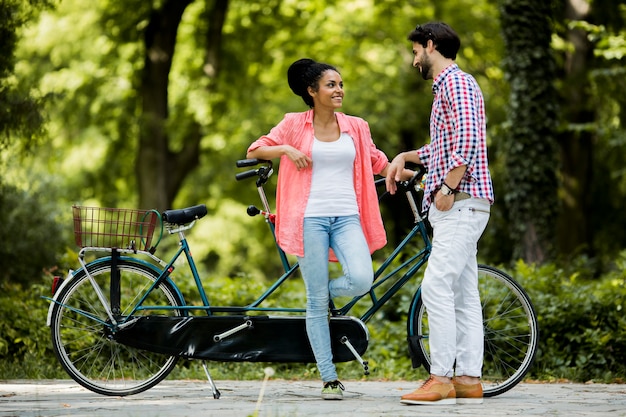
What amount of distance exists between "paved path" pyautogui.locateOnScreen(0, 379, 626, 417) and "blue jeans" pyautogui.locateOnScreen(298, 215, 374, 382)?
12.5 inches

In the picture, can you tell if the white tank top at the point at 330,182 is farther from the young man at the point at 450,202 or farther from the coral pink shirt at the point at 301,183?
the young man at the point at 450,202

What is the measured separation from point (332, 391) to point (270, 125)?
1612cm

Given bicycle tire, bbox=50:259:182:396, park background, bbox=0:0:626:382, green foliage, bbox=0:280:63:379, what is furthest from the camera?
park background, bbox=0:0:626:382

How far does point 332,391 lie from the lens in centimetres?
538

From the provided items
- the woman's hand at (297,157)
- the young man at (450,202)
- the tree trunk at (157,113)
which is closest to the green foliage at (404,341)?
the young man at (450,202)

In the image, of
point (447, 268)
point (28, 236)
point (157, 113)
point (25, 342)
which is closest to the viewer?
point (447, 268)

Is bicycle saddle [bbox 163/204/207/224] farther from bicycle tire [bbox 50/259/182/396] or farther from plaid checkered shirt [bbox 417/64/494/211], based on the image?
plaid checkered shirt [bbox 417/64/494/211]

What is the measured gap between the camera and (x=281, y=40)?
882 inches

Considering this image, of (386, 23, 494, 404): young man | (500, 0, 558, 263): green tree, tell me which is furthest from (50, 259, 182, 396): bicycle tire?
(500, 0, 558, 263): green tree

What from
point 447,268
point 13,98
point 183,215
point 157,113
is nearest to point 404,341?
point 447,268

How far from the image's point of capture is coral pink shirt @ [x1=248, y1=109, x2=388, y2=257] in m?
5.37

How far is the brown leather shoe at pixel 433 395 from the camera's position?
5.08m

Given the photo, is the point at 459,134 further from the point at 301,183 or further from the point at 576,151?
the point at 576,151

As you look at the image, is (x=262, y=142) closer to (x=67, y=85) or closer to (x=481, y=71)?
(x=67, y=85)
